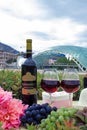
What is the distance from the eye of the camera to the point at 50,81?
258 centimetres

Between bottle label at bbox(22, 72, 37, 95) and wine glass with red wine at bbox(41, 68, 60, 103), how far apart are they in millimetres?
93

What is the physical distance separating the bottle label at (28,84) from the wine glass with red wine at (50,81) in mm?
93

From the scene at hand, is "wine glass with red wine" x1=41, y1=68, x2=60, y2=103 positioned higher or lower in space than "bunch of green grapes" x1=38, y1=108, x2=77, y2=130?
higher

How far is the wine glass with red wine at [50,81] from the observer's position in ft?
8.42

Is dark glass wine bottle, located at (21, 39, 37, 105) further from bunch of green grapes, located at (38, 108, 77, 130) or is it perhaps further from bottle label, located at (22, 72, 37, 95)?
bunch of green grapes, located at (38, 108, 77, 130)

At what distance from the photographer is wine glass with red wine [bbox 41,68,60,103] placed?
8.42 ft

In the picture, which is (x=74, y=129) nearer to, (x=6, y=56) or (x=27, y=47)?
(x=27, y=47)

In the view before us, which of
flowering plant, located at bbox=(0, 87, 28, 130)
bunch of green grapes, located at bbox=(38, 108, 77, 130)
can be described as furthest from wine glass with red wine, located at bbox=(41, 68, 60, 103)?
bunch of green grapes, located at bbox=(38, 108, 77, 130)

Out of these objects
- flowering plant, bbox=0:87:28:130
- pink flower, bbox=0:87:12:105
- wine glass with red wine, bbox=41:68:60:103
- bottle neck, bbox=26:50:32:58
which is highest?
bottle neck, bbox=26:50:32:58

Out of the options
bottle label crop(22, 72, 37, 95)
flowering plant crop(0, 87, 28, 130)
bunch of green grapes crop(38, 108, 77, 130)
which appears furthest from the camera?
bottle label crop(22, 72, 37, 95)

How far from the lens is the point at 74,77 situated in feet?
8.71

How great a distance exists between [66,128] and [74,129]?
31 millimetres

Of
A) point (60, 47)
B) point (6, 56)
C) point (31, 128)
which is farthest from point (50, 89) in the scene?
Result: point (6, 56)

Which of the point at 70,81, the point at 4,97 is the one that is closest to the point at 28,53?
the point at 70,81
